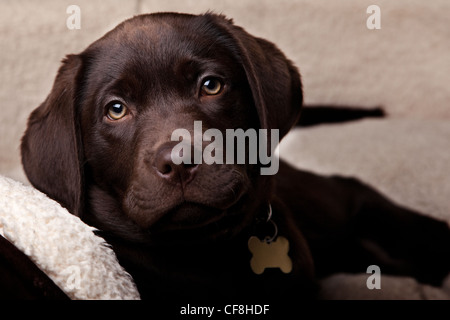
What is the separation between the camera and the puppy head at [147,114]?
1674 mm

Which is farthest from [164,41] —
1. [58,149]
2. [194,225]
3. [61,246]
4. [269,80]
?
[61,246]

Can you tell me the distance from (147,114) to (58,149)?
1.01ft

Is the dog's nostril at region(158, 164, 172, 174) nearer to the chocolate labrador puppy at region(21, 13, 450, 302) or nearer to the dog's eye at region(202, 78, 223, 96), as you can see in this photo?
the chocolate labrador puppy at region(21, 13, 450, 302)

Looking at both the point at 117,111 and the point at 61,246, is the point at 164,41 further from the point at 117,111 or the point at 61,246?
the point at 61,246

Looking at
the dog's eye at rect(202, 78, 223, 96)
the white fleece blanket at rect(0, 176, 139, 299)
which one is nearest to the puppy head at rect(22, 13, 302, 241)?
the dog's eye at rect(202, 78, 223, 96)

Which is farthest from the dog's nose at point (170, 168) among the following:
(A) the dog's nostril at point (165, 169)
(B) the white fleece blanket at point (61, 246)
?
(B) the white fleece blanket at point (61, 246)

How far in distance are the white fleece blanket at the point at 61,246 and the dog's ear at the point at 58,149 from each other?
0.84 ft

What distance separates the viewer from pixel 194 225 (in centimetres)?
163

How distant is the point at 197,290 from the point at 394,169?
5.29 feet

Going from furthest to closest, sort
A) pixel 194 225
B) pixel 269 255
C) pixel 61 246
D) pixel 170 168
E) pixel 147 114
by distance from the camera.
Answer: pixel 269 255, pixel 147 114, pixel 194 225, pixel 170 168, pixel 61 246

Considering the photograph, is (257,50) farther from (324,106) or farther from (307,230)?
(324,106)

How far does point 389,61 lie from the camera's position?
3.56 metres
